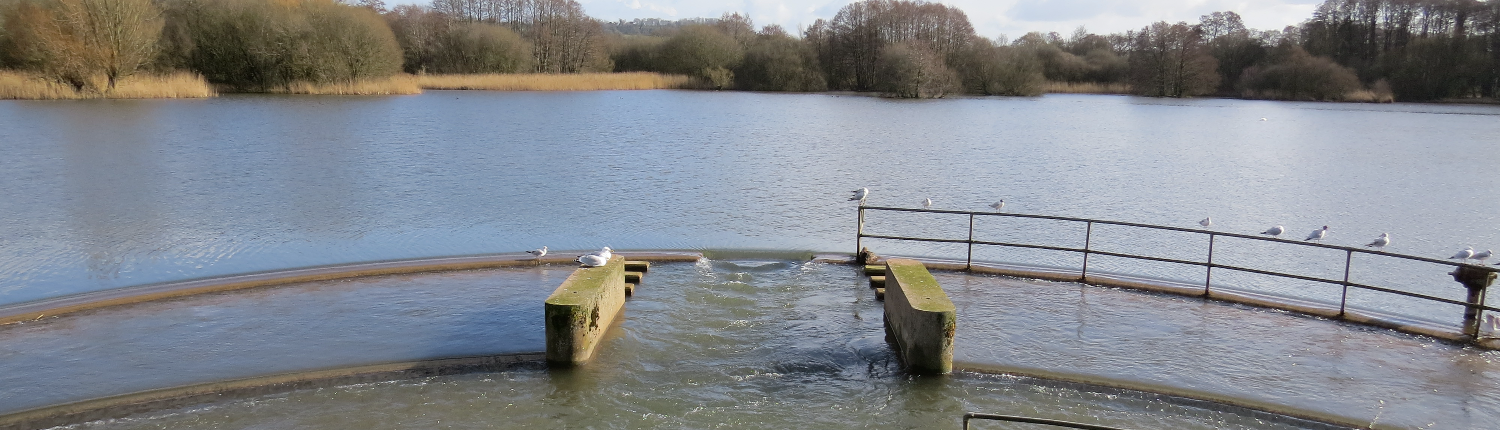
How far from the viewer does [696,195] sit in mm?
20797

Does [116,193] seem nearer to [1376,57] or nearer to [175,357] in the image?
[175,357]

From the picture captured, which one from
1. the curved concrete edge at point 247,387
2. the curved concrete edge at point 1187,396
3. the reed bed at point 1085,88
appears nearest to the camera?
the curved concrete edge at point 247,387

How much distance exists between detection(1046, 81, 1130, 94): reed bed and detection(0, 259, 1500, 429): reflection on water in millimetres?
70585

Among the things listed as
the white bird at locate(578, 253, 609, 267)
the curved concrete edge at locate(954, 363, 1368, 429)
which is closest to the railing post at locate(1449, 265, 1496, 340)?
the curved concrete edge at locate(954, 363, 1368, 429)

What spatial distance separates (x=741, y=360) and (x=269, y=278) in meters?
6.74

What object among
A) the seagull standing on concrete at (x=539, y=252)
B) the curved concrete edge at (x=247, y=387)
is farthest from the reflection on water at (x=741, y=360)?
the seagull standing on concrete at (x=539, y=252)

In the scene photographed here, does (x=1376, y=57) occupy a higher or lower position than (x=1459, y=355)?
higher

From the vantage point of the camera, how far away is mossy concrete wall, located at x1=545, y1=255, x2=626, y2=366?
26.6 ft

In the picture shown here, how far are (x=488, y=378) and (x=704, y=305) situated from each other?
3.05m

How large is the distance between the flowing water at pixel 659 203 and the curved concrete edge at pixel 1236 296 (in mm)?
414

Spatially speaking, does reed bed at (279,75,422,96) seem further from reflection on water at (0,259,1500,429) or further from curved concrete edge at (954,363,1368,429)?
curved concrete edge at (954,363,1368,429)

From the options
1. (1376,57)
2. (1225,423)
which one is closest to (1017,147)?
(1225,423)

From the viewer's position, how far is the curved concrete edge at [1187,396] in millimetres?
7238

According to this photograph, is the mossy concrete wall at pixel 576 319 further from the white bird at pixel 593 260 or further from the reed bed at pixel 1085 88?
the reed bed at pixel 1085 88
